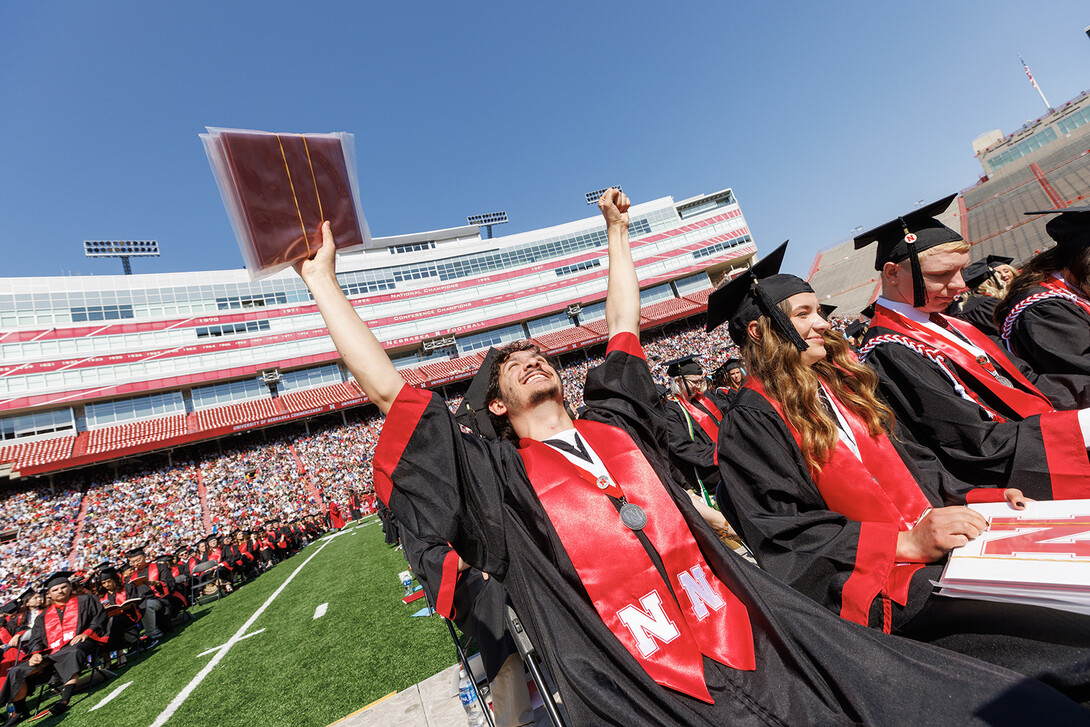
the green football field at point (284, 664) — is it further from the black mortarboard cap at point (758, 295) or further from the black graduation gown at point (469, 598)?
the black mortarboard cap at point (758, 295)

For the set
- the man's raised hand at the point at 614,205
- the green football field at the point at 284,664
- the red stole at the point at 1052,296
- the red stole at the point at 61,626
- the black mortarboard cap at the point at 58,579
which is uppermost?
the man's raised hand at the point at 614,205

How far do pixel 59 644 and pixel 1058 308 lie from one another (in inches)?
458

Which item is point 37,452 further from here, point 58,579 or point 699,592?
point 699,592

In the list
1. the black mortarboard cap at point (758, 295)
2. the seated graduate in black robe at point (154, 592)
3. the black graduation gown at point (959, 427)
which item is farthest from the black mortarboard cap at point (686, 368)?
the seated graduate in black robe at point (154, 592)

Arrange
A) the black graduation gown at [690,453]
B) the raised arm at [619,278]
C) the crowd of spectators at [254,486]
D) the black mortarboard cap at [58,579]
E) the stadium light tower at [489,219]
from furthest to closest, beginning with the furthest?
the stadium light tower at [489,219] < the crowd of spectators at [254,486] < the black mortarboard cap at [58,579] < the black graduation gown at [690,453] < the raised arm at [619,278]

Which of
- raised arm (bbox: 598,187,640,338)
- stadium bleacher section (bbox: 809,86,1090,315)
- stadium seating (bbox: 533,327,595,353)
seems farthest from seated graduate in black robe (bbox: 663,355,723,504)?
stadium seating (bbox: 533,327,595,353)

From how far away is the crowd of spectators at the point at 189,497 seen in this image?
20.6 m

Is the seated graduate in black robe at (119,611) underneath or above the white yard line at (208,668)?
above

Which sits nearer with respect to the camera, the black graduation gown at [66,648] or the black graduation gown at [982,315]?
the black graduation gown at [982,315]

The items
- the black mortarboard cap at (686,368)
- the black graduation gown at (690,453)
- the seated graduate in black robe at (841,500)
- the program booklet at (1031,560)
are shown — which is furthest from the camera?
the black mortarboard cap at (686,368)

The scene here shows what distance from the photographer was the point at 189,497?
81.6 ft

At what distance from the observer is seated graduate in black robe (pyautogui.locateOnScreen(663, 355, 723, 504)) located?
477 cm

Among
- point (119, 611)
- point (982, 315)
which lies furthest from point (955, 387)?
point (119, 611)

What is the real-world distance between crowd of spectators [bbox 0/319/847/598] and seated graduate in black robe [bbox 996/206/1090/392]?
15.7 m
